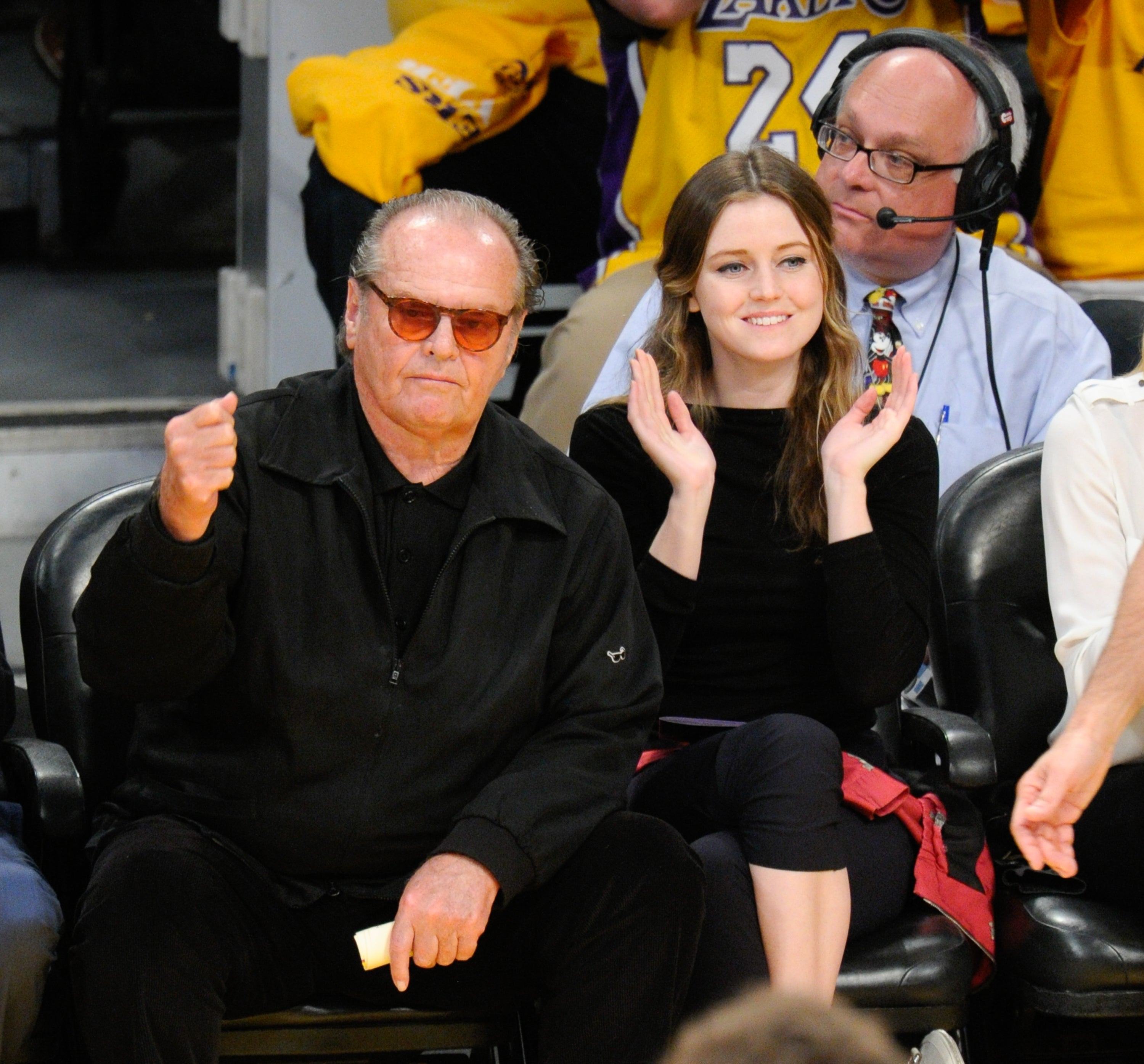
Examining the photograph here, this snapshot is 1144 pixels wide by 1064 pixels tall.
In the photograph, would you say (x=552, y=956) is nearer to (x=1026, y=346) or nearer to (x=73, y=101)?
(x=1026, y=346)

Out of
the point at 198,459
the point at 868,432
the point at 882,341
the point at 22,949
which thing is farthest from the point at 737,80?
→ the point at 22,949

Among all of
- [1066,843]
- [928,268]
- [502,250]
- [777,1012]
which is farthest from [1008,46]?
[777,1012]

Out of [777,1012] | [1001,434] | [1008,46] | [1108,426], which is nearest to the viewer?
[777,1012]

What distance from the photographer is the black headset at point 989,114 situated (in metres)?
2.83

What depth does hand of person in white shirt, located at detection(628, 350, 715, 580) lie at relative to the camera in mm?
2277

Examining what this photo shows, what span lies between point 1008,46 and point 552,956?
7.46 ft

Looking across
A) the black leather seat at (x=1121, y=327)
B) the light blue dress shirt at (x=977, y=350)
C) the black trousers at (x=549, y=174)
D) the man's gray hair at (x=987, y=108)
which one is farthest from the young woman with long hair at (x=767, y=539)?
the black trousers at (x=549, y=174)

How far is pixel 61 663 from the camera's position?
2.21 m

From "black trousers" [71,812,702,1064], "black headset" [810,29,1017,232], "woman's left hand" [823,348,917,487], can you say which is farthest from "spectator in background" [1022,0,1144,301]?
"black trousers" [71,812,702,1064]

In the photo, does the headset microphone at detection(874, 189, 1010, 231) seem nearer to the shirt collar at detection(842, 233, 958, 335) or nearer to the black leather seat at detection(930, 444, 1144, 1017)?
the shirt collar at detection(842, 233, 958, 335)

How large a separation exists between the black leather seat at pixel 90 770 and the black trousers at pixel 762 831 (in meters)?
0.27

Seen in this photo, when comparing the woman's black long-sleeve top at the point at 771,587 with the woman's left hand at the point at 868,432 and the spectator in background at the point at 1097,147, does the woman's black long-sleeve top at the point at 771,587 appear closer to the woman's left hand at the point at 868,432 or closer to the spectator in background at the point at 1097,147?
the woman's left hand at the point at 868,432

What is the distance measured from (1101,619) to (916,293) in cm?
82

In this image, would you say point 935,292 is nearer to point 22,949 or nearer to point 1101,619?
point 1101,619
